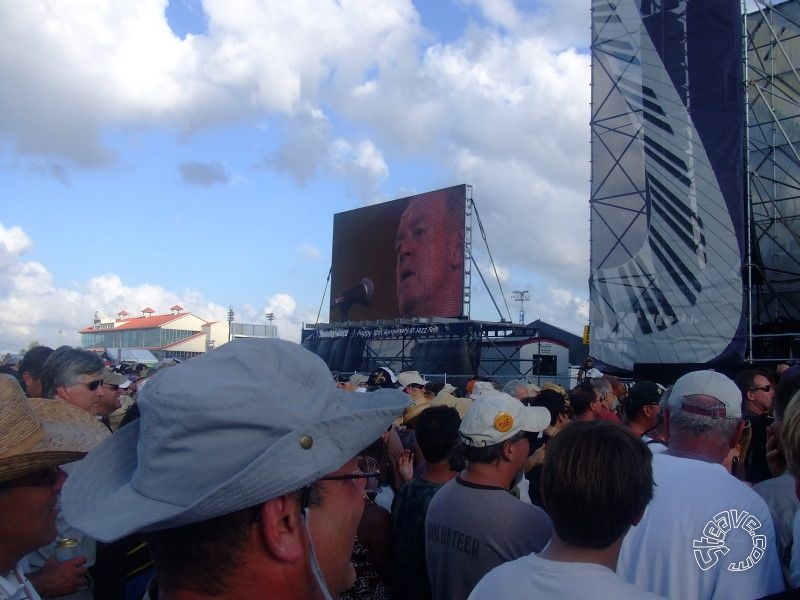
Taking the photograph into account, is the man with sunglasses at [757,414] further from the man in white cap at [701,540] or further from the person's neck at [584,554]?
the person's neck at [584,554]

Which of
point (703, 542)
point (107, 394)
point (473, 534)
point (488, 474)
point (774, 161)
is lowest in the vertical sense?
point (473, 534)

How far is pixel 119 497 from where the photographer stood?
1.25m

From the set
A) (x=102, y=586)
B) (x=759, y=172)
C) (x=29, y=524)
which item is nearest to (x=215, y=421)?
(x=29, y=524)

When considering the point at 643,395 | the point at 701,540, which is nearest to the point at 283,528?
the point at 701,540

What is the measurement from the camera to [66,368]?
476 centimetres

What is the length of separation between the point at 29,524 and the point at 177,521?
1.49 meters

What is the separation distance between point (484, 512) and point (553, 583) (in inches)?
37.8

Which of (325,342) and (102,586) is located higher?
(325,342)

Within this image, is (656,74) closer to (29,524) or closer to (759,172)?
(759,172)

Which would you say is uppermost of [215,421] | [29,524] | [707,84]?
[707,84]

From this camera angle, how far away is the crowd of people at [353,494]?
117cm

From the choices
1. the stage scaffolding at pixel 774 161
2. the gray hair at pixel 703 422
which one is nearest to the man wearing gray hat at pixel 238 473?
the gray hair at pixel 703 422

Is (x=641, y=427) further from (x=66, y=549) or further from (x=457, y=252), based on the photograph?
(x=457, y=252)

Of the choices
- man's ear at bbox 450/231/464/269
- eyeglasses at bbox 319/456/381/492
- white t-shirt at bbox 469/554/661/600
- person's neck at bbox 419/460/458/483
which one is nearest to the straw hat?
eyeglasses at bbox 319/456/381/492
